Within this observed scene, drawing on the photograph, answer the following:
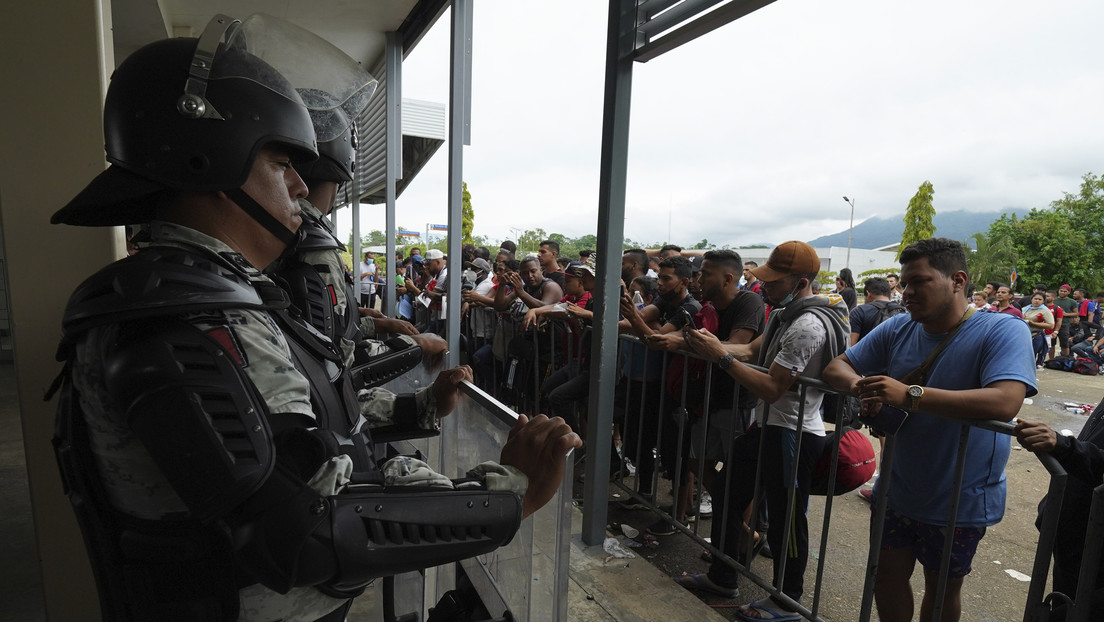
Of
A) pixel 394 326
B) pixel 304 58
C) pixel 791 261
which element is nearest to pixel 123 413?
pixel 304 58

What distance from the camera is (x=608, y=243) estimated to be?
3006 millimetres

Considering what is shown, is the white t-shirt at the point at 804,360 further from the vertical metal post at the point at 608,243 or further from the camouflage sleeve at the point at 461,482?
the camouflage sleeve at the point at 461,482

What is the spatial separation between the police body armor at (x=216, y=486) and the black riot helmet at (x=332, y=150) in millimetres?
958

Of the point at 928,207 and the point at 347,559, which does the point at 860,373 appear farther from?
the point at 928,207

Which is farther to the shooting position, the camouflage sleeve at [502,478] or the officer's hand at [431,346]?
the officer's hand at [431,346]

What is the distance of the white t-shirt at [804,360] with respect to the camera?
2.71 m

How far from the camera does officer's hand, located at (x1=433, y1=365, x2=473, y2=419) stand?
167cm

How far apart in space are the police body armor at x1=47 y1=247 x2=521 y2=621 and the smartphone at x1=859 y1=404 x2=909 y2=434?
179 centimetres

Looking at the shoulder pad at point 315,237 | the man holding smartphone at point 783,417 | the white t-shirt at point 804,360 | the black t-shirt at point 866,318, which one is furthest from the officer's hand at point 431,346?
the black t-shirt at point 866,318

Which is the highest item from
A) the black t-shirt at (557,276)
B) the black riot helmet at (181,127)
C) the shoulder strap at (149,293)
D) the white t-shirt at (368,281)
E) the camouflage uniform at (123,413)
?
the black riot helmet at (181,127)

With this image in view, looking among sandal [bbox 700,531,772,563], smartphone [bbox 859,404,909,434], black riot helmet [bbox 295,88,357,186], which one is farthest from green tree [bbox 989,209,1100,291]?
black riot helmet [bbox 295,88,357,186]

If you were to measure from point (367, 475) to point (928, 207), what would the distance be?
161 feet

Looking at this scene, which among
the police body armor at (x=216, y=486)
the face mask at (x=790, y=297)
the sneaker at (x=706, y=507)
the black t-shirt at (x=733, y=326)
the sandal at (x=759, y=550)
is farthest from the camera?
the sneaker at (x=706, y=507)

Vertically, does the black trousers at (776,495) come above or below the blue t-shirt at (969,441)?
below
